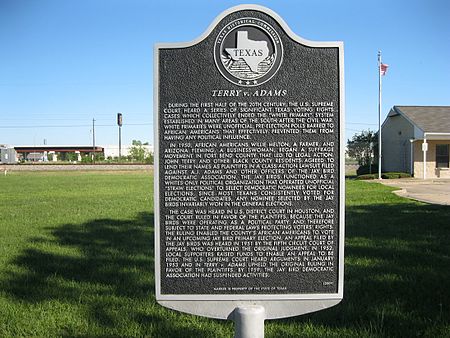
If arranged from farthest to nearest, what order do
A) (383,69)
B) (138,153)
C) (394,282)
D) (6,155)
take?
(138,153)
(6,155)
(383,69)
(394,282)

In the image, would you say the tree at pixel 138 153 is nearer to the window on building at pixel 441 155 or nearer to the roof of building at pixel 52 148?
the roof of building at pixel 52 148

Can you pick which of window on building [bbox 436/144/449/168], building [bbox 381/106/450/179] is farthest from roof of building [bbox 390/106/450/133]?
window on building [bbox 436/144/449/168]

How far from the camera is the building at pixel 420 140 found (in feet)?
95.7

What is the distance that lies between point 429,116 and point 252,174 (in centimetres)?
3078

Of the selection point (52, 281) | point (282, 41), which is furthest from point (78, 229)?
point (282, 41)

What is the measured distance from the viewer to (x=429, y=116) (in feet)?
103

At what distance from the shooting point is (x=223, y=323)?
4816mm

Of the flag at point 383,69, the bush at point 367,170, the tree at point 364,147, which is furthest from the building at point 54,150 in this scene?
the flag at point 383,69

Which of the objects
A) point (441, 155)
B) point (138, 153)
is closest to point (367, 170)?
point (441, 155)

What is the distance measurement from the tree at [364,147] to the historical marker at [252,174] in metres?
33.6

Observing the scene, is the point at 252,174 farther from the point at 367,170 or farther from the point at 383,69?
the point at 367,170

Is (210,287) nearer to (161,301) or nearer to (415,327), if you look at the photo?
(161,301)

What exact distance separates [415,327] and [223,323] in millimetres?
1746

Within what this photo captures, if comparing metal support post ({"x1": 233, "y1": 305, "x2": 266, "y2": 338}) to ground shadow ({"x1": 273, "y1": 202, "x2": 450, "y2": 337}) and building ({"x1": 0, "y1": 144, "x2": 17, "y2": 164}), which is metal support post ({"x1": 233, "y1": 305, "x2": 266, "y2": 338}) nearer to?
ground shadow ({"x1": 273, "y1": 202, "x2": 450, "y2": 337})
